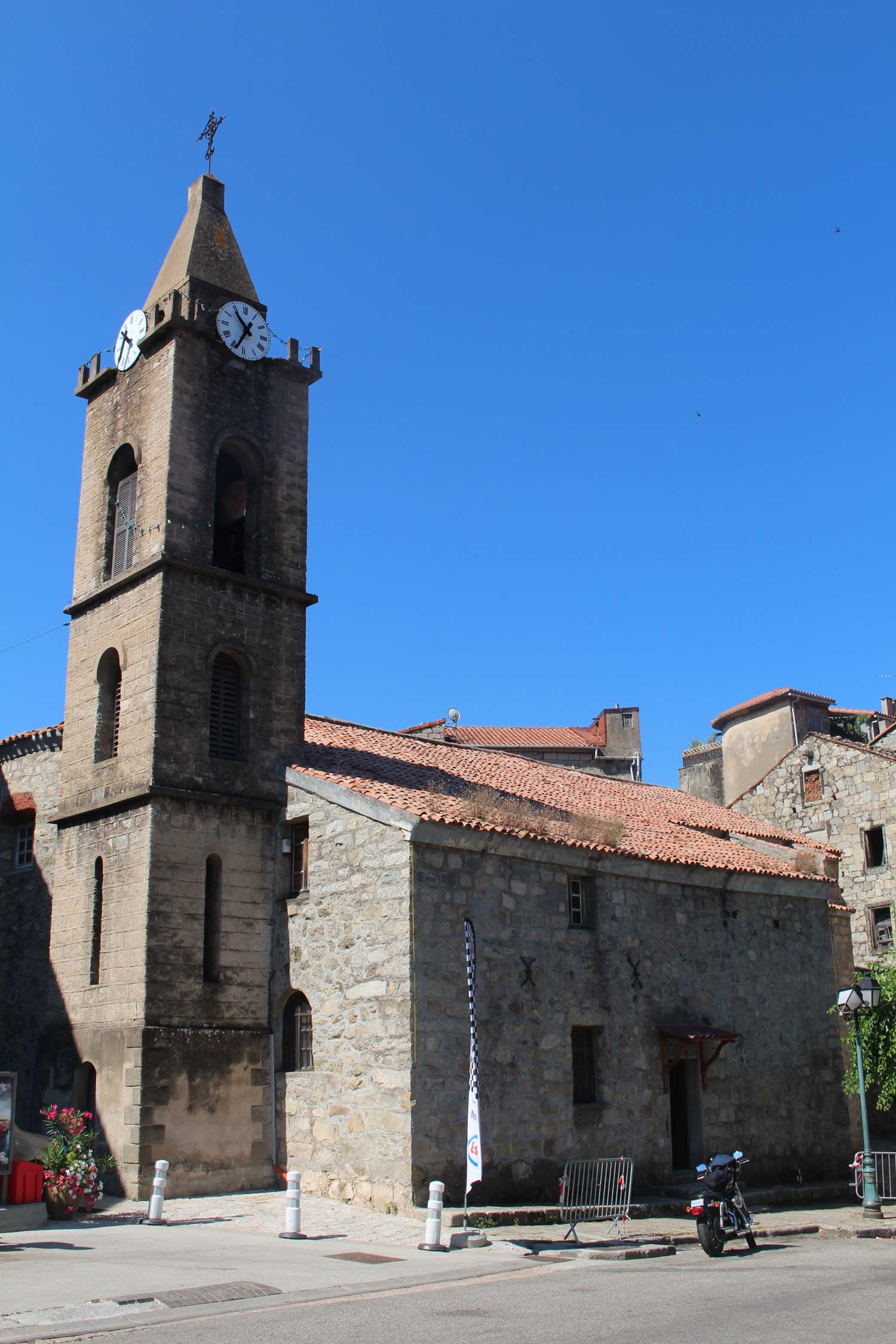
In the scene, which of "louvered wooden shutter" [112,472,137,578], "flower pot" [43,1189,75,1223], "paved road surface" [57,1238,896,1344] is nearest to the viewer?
"paved road surface" [57,1238,896,1344]

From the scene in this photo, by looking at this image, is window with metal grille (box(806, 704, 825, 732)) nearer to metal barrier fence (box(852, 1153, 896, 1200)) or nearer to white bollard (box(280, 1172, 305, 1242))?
metal barrier fence (box(852, 1153, 896, 1200))

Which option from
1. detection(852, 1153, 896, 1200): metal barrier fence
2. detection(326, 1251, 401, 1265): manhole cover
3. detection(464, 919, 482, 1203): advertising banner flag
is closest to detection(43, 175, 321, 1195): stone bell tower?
detection(464, 919, 482, 1203): advertising banner flag

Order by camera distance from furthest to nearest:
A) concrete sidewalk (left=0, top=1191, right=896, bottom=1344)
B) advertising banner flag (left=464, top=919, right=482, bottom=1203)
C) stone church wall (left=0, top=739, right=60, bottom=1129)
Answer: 1. stone church wall (left=0, top=739, right=60, bottom=1129)
2. advertising banner flag (left=464, top=919, right=482, bottom=1203)
3. concrete sidewalk (left=0, top=1191, right=896, bottom=1344)

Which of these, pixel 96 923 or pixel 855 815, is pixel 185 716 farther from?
pixel 855 815

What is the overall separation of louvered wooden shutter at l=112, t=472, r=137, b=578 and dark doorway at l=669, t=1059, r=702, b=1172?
13.1m

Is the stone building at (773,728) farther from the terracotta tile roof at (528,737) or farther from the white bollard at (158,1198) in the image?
the white bollard at (158,1198)

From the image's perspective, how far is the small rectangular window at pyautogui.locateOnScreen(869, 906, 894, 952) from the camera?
1197 inches

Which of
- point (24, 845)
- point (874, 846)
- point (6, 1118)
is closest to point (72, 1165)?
point (6, 1118)

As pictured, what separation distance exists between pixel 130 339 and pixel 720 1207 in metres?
17.4

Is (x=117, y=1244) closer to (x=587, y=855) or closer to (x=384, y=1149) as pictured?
(x=384, y=1149)

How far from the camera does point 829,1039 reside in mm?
24109

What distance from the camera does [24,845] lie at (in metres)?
24.4

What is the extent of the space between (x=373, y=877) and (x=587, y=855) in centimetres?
389

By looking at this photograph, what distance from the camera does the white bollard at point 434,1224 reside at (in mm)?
13656
